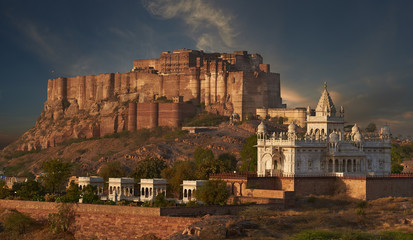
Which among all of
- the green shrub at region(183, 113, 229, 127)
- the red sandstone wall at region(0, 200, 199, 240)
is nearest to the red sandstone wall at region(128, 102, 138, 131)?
the green shrub at region(183, 113, 229, 127)

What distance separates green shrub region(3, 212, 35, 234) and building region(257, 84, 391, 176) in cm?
2063

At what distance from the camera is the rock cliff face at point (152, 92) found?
111 meters

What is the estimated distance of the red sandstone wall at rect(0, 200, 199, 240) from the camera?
151 ft

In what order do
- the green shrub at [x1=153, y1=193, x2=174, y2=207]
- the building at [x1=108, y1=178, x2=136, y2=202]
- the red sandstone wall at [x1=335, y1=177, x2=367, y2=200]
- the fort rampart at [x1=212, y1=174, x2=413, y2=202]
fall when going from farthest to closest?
the building at [x1=108, y1=178, x2=136, y2=202], the red sandstone wall at [x1=335, y1=177, x2=367, y2=200], the fort rampart at [x1=212, y1=174, x2=413, y2=202], the green shrub at [x1=153, y1=193, x2=174, y2=207]

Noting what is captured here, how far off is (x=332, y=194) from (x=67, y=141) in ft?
252

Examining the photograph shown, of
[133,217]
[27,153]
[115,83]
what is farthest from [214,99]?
[133,217]

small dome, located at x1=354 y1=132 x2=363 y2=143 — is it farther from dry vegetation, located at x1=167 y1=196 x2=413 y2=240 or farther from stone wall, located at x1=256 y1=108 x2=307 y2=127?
stone wall, located at x1=256 y1=108 x2=307 y2=127

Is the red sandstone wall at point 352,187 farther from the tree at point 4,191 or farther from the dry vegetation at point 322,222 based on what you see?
the tree at point 4,191

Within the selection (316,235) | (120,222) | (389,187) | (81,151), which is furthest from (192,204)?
(81,151)

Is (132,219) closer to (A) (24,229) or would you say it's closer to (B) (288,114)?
(A) (24,229)

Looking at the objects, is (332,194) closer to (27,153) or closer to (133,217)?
(133,217)

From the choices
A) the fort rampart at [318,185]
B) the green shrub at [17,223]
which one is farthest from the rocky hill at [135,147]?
the green shrub at [17,223]

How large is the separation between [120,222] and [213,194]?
763 cm

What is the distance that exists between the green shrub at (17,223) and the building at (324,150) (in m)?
20.6
